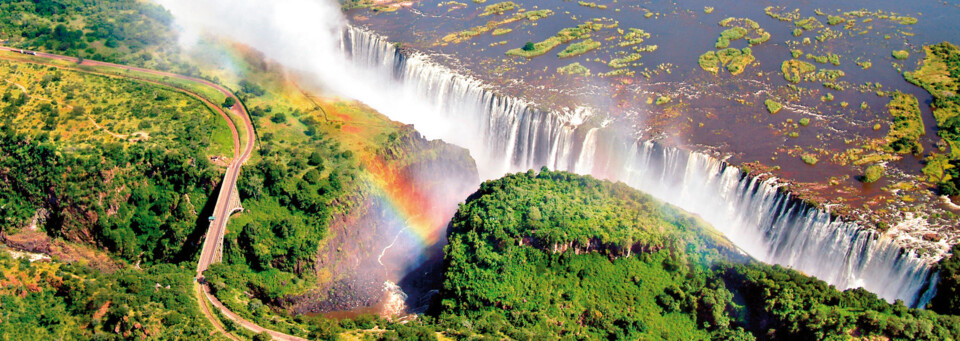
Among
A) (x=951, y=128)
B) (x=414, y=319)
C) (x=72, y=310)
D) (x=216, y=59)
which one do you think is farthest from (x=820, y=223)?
(x=216, y=59)

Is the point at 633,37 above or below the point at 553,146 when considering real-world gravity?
above

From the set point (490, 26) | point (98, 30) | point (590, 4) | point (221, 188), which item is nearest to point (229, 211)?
point (221, 188)

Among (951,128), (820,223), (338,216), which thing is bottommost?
(338,216)

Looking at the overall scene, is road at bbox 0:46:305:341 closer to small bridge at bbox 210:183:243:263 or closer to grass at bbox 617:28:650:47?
small bridge at bbox 210:183:243:263

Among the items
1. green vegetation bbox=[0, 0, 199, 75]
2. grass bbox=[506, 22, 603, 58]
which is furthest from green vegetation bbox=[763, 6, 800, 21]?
green vegetation bbox=[0, 0, 199, 75]

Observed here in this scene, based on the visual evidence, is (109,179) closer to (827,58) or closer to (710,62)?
(710,62)

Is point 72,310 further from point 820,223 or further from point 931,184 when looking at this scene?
point 931,184

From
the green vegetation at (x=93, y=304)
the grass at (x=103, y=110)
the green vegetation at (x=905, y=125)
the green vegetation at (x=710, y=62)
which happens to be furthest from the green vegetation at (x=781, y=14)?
the green vegetation at (x=93, y=304)
